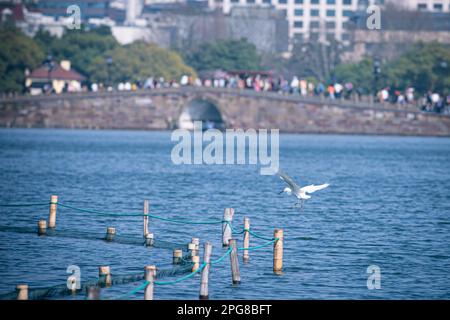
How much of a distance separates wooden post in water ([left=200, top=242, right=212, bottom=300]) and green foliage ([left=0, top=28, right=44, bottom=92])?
3299 inches

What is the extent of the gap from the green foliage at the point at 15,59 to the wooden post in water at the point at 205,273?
83.8 meters

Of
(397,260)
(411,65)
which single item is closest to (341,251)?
(397,260)

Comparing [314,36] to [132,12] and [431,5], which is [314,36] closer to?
[431,5]

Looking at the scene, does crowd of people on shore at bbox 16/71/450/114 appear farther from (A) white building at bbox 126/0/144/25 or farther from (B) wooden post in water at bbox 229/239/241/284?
(B) wooden post in water at bbox 229/239/241/284

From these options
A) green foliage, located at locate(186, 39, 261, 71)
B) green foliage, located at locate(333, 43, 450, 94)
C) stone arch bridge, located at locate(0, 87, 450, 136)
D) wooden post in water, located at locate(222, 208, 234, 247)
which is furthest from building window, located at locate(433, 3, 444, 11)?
wooden post in water, located at locate(222, 208, 234, 247)

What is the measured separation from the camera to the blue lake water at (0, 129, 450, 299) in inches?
1060

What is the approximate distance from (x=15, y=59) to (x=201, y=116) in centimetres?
1587

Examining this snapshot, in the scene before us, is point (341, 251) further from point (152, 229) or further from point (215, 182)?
point (215, 182)

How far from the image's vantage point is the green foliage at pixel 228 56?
12062 centimetres

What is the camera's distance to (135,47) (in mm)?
117500

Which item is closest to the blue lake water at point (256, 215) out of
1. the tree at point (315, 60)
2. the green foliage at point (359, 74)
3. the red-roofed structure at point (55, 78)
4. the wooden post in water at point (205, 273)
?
the wooden post in water at point (205, 273)

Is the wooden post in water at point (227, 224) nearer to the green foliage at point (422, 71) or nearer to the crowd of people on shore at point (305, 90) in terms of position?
the crowd of people on shore at point (305, 90)

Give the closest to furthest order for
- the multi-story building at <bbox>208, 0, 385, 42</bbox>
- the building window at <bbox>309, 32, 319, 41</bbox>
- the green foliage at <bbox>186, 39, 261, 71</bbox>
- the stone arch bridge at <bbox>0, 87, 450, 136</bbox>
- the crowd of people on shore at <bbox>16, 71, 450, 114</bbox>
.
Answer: the crowd of people on shore at <bbox>16, 71, 450, 114</bbox>, the stone arch bridge at <bbox>0, 87, 450, 136</bbox>, the green foliage at <bbox>186, 39, 261, 71</bbox>, the building window at <bbox>309, 32, 319, 41</bbox>, the multi-story building at <bbox>208, 0, 385, 42</bbox>
